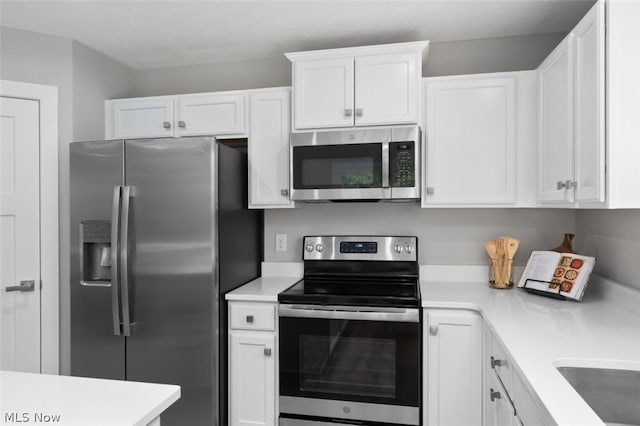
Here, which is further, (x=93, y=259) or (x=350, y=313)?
(x=93, y=259)

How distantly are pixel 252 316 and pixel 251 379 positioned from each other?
341mm

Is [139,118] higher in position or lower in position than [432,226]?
higher

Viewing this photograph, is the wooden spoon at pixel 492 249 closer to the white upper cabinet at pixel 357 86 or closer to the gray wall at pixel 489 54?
the white upper cabinet at pixel 357 86

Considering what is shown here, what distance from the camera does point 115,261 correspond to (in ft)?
7.04

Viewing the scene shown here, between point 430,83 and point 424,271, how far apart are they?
114 centimetres

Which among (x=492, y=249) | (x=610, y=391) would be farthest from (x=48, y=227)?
(x=610, y=391)

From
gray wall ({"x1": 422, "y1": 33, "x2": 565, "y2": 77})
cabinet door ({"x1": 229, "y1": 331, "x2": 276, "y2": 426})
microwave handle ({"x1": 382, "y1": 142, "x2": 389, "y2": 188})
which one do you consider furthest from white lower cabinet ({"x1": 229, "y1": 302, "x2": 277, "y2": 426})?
gray wall ({"x1": 422, "y1": 33, "x2": 565, "y2": 77})

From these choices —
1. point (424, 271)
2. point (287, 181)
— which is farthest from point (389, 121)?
point (424, 271)

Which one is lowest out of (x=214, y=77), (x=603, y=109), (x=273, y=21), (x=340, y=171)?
(x=340, y=171)

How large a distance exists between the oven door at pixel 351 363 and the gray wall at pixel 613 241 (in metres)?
0.98

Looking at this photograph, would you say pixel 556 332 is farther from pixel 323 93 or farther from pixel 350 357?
pixel 323 93

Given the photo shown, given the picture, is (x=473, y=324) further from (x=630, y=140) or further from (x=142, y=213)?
(x=142, y=213)

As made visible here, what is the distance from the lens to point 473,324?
197 cm

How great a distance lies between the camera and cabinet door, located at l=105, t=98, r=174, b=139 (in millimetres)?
2648
